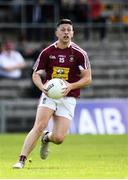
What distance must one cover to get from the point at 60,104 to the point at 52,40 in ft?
50.5

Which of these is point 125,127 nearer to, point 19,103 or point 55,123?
point 19,103

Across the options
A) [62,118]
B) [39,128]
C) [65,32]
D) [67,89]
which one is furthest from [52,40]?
[39,128]

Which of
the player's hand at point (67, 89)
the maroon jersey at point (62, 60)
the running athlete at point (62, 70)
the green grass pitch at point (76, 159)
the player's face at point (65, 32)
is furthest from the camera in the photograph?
the maroon jersey at point (62, 60)

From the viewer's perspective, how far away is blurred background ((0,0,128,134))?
29.8 metres

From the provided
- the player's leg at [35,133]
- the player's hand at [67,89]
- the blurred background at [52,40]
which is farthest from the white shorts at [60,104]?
the blurred background at [52,40]

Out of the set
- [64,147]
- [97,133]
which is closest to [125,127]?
[97,133]

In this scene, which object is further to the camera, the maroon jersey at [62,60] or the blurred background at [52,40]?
the blurred background at [52,40]

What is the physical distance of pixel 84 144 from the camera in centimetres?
2302

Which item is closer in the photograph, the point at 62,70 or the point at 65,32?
the point at 65,32

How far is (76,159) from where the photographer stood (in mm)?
17969

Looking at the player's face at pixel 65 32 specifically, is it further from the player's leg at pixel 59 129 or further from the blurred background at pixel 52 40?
the blurred background at pixel 52 40

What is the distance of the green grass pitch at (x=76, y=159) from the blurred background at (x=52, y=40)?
346 cm

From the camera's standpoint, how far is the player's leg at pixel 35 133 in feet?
50.3

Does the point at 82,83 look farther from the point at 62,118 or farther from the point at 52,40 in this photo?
the point at 52,40
